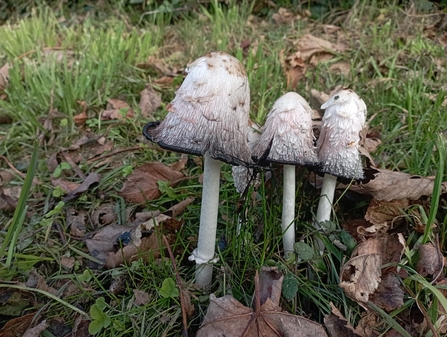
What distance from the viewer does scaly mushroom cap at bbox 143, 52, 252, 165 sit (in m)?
1.22

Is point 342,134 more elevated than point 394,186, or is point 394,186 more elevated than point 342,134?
point 342,134

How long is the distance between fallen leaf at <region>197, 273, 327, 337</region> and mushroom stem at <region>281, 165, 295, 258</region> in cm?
30

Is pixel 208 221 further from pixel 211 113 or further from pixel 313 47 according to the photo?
pixel 313 47

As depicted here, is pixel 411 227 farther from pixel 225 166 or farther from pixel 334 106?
pixel 225 166

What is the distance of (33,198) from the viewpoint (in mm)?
2328

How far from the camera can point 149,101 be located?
10.1ft

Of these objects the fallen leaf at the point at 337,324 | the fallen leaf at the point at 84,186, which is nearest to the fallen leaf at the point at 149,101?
the fallen leaf at the point at 84,186

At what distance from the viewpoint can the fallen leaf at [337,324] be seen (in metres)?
1.38

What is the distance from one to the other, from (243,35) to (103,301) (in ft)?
10.3

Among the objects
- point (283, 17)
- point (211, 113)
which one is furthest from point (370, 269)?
point (283, 17)

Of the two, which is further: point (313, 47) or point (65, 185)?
point (313, 47)

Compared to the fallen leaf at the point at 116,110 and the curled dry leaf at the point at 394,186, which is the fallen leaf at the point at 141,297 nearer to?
the curled dry leaf at the point at 394,186

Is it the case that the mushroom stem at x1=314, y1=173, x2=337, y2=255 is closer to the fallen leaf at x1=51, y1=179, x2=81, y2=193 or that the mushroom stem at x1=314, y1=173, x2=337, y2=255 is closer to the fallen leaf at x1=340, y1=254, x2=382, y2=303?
the fallen leaf at x1=340, y1=254, x2=382, y2=303

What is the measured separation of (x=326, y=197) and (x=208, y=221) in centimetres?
50
